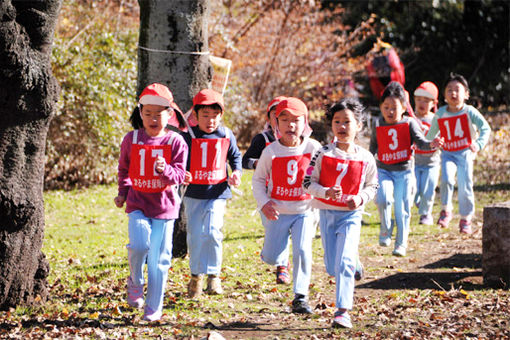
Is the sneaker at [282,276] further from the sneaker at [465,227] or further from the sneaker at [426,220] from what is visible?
the sneaker at [426,220]

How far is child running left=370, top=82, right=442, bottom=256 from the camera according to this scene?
8.33 m

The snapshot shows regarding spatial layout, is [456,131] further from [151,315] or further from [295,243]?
[151,315]

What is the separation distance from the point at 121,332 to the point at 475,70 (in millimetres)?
21020

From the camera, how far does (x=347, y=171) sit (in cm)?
581

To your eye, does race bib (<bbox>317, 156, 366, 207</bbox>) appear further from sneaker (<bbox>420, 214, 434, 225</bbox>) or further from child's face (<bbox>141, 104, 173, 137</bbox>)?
sneaker (<bbox>420, 214, 434, 225</bbox>)

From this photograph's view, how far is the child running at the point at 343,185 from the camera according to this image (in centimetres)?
574

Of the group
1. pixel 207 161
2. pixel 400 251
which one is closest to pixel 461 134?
pixel 400 251

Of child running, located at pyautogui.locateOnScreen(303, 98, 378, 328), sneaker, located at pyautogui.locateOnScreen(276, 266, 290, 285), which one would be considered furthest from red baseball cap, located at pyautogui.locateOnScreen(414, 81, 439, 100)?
child running, located at pyautogui.locateOnScreen(303, 98, 378, 328)

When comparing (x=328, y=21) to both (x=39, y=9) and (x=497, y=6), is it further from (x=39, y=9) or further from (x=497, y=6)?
(x=39, y=9)

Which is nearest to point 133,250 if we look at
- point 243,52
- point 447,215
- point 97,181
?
point 447,215

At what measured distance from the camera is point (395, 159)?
843 cm

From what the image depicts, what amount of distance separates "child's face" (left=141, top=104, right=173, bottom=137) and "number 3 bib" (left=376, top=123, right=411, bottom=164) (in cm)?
349

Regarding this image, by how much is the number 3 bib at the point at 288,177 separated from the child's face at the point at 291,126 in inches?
6.5

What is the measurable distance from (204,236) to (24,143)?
6.01 ft
